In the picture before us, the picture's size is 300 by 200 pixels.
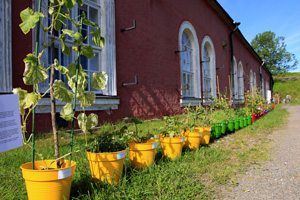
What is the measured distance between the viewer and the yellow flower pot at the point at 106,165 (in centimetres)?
172

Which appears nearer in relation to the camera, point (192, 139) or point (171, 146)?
point (171, 146)

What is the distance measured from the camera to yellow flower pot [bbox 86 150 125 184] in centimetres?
172

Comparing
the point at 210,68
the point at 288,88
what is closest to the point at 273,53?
the point at 288,88

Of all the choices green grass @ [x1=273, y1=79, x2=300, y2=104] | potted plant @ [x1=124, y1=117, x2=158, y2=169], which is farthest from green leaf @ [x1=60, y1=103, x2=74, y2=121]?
green grass @ [x1=273, y1=79, x2=300, y2=104]

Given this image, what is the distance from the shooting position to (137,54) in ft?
17.7

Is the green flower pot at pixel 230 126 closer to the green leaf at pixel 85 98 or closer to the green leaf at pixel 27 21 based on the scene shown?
the green leaf at pixel 85 98

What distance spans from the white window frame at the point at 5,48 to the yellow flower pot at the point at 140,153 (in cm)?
197

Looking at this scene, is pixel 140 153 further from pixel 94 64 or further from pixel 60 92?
pixel 94 64

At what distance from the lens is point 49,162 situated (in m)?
1.55

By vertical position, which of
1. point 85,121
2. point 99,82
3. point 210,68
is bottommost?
point 85,121

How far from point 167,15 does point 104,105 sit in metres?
3.87

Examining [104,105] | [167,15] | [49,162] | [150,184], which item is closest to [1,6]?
[104,105]

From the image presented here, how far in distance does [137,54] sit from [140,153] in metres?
3.59

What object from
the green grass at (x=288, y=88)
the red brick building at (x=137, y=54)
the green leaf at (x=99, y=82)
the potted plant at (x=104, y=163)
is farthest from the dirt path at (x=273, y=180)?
the green grass at (x=288, y=88)
